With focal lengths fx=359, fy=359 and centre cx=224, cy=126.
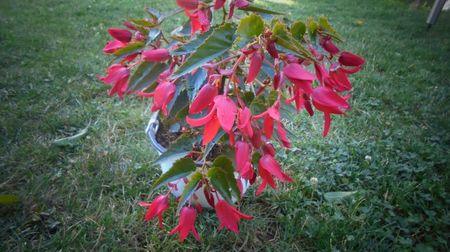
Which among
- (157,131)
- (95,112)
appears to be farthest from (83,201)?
(95,112)

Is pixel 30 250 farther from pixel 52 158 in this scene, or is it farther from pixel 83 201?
pixel 52 158

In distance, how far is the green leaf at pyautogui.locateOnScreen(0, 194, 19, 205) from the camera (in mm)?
1090

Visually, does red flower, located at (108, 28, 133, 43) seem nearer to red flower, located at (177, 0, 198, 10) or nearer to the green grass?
red flower, located at (177, 0, 198, 10)

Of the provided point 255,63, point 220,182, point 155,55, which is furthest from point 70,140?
point 255,63

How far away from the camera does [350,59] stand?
68 centimetres

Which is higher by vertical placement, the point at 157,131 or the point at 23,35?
the point at 157,131

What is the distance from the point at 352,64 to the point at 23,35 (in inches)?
98.6

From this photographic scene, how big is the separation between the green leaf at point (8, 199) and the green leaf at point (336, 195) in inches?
39.0

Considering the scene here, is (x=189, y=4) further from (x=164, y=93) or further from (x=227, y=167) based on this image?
(x=227, y=167)

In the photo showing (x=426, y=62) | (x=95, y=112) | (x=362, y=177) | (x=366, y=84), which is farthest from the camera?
(x=426, y=62)

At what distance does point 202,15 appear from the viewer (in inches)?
29.7

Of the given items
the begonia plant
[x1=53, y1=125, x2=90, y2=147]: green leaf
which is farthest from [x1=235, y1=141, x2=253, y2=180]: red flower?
[x1=53, y1=125, x2=90, y2=147]: green leaf

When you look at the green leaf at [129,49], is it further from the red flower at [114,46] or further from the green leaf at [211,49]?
the green leaf at [211,49]

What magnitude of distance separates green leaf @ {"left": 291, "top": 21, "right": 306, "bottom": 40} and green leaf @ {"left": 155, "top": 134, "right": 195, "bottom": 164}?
1.13ft
